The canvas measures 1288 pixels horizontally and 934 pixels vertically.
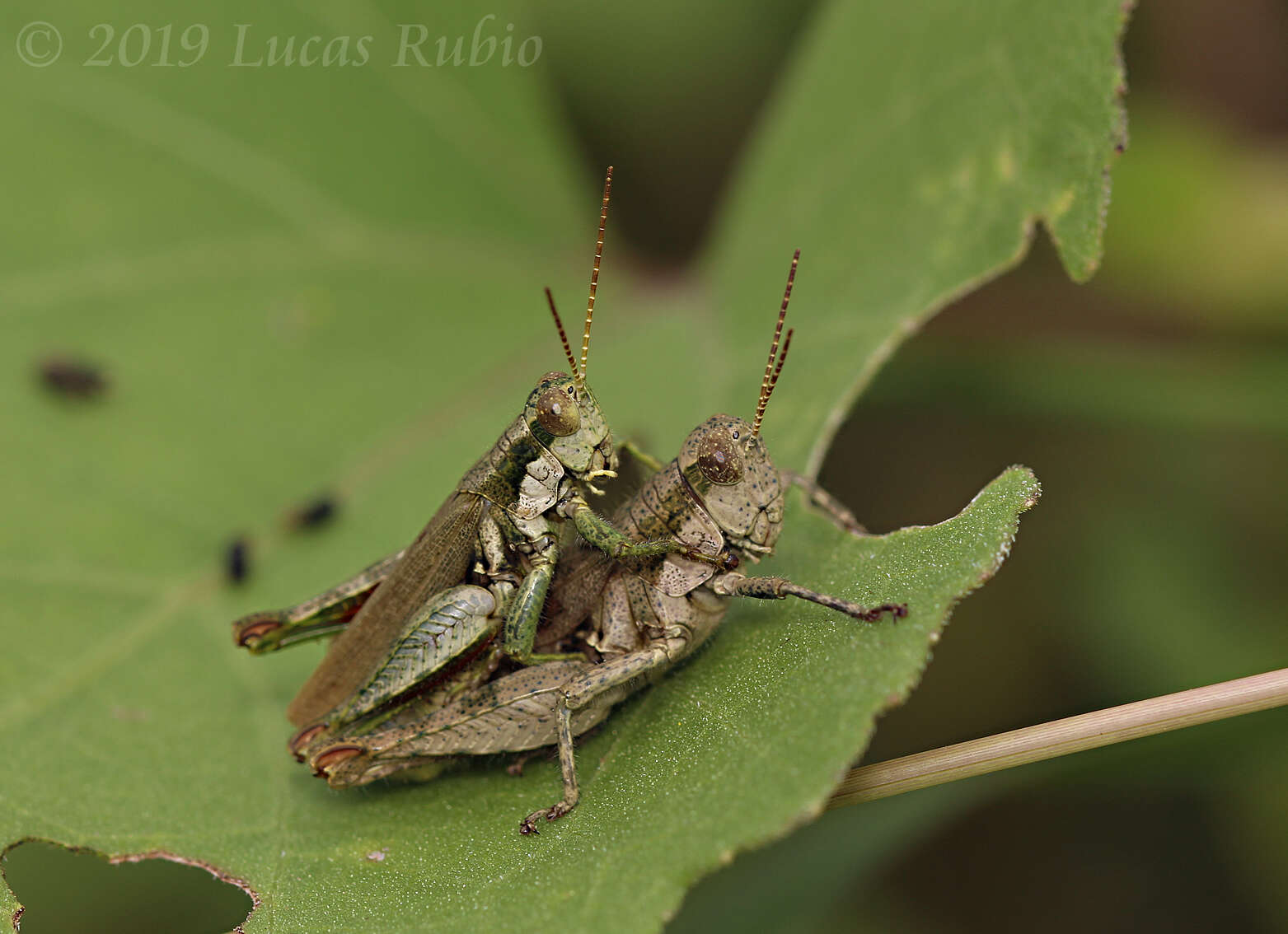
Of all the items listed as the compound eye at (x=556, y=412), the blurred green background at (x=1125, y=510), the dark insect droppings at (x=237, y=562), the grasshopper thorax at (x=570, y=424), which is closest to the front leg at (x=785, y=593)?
the grasshopper thorax at (x=570, y=424)

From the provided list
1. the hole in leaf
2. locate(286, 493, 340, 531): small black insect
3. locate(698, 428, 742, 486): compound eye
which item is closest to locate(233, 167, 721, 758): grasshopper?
locate(698, 428, 742, 486): compound eye

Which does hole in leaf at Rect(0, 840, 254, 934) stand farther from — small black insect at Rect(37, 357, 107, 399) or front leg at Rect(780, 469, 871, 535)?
front leg at Rect(780, 469, 871, 535)

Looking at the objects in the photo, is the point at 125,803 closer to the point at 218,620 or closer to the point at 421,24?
the point at 218,620

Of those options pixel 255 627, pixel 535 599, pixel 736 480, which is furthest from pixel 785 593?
pixel 255 627

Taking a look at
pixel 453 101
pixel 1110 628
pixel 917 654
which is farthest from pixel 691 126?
pixel 917 654

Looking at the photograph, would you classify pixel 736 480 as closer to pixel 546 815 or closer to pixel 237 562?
pixel 546 815

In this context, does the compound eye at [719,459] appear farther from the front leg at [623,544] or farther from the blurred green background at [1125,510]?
the blurred green background at [1125,510]
